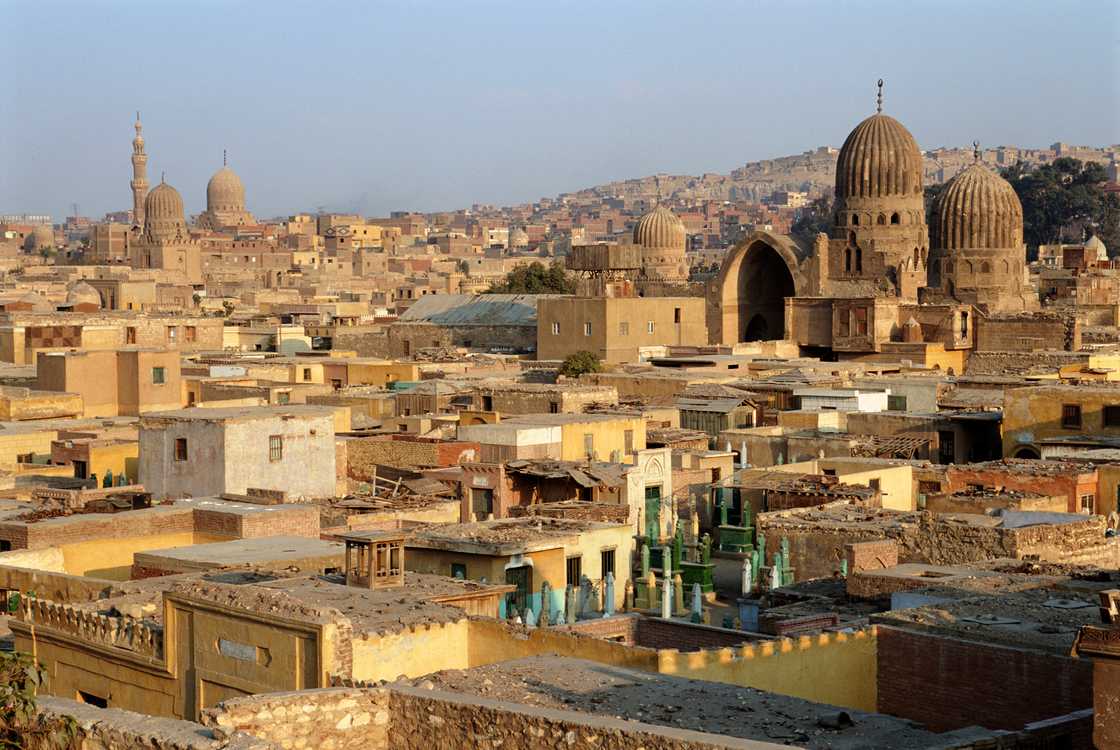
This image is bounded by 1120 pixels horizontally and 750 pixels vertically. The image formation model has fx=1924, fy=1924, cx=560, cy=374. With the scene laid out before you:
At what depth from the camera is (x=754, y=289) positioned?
54.6 meters

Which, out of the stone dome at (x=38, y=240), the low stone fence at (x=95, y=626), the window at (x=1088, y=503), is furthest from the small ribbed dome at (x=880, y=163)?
the stone dome at (x=38, y=240)

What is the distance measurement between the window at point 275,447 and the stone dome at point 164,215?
89975 mm

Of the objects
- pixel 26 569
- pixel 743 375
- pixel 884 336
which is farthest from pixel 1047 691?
pixel 884 336

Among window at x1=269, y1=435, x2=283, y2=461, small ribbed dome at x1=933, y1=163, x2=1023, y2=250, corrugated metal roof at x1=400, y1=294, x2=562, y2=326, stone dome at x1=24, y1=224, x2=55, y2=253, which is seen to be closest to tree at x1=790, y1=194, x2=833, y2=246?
stone dome at x1=24, y1=224, x2=55, y2=253

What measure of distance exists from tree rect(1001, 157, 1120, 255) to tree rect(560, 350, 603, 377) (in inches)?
2835

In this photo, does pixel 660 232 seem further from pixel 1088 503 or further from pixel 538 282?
pixel 1088 503

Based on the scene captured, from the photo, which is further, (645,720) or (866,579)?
(866,579)

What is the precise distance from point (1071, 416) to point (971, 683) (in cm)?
1679

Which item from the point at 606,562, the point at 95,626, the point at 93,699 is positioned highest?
the point at 95,626

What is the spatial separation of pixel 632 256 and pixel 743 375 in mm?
14510

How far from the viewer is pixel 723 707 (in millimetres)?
9070

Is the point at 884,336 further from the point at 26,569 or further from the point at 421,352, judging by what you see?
the point at 26,569

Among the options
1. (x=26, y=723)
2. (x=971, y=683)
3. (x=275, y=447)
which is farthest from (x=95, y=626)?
(x=275, y=447)

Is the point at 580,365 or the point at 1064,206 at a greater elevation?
the point at 1064,206
